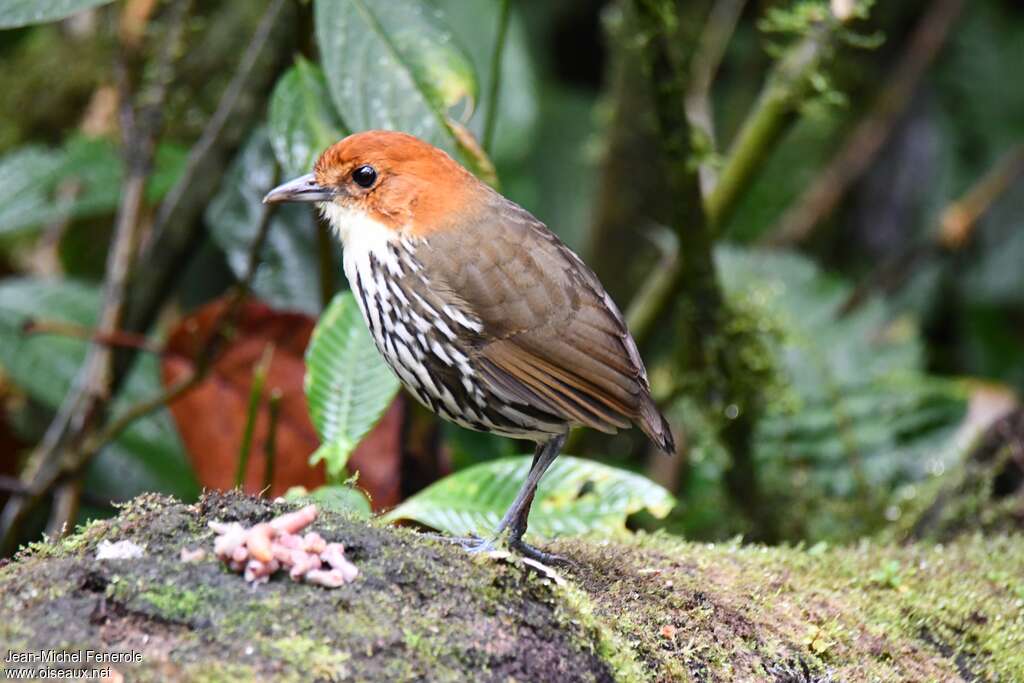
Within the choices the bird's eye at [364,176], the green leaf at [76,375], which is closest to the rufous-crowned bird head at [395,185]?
the bird's eye at [364,176]

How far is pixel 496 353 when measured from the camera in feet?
9.38

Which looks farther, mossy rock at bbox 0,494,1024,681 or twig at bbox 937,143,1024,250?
twig at bbox 937,143,1024,250

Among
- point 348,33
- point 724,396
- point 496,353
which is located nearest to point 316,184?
point 348,33

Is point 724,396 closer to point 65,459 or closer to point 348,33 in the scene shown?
point 348,33

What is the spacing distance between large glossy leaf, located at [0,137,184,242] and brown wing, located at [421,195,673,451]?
1.95 m

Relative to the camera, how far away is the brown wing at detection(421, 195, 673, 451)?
2850 mm

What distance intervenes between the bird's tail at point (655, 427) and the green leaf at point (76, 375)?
7.07 feet

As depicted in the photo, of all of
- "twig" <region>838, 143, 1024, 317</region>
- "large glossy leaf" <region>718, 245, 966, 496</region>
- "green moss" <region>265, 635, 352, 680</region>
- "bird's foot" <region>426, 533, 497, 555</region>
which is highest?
"green moss" <region>265, 635, 352, 680</region>

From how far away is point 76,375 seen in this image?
4.47 meters

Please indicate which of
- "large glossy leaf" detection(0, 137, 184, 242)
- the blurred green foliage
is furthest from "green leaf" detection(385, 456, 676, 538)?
"large glossy leaf" detection(0, 137, 184, 242)

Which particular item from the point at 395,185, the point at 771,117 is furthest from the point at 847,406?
the point at 395,185

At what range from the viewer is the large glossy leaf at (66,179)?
4227 mm

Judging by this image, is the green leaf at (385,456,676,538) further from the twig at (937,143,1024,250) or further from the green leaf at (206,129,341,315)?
the twig at (937,143,1024,250)

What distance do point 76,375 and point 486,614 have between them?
2.80 meters
